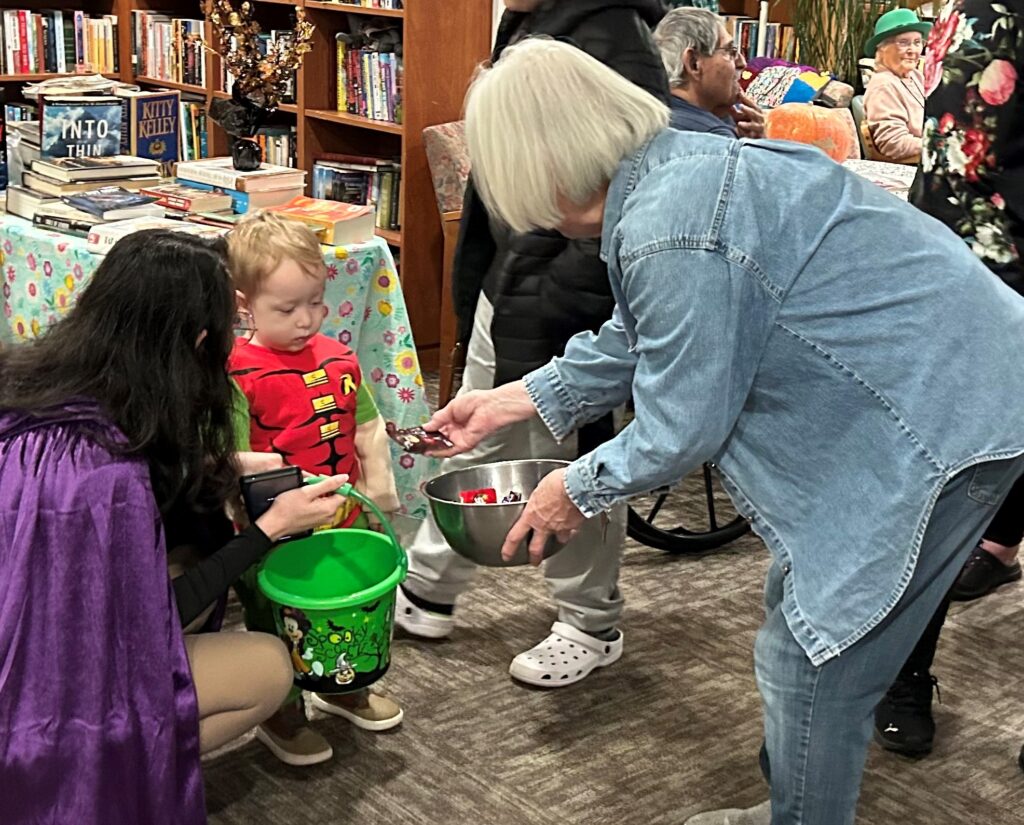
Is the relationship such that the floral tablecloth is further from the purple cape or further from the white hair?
the purple cape

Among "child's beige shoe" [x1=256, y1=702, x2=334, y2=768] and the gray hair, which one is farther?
the gray hair

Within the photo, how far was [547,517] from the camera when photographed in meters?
1.72

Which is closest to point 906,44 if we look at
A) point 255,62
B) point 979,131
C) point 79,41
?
point 255,62

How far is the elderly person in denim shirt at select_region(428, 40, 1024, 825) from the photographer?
150cm

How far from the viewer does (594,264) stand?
2445 mm

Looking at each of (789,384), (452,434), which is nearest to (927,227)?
(789,384)

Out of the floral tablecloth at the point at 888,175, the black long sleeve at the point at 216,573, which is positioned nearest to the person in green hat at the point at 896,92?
the floral tablecloth at the point at 888,175

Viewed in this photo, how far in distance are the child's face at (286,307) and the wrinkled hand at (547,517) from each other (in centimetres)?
82

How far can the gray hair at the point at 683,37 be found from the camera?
2.93 m

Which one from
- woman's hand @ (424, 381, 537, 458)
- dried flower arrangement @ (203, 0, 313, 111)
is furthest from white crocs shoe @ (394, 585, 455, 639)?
dried flower arrangement @ (203, 0, 313, 111)

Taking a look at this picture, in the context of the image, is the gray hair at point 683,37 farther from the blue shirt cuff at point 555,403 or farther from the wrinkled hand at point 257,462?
the wrinkled hand at point 257,462

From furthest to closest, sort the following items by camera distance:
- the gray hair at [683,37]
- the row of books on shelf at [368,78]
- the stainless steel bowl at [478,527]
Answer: the row of books on shelf at [368,78] → the gray hair at [683,37] → the stainless steel bowl at [478,527]

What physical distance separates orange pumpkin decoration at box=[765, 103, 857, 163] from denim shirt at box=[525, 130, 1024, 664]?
2.37m

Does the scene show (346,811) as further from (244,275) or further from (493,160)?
(493,160)
